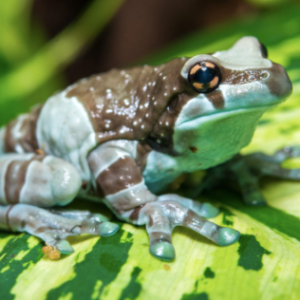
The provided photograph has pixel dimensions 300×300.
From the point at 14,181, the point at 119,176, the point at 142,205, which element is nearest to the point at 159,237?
the point at 142,205

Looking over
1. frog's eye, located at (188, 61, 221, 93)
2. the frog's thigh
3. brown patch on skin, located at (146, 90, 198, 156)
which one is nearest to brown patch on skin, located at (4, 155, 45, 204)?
the frog's thigh

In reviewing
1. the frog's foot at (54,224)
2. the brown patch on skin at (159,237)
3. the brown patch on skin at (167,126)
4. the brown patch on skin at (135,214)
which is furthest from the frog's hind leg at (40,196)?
the brown patch on skin at (167,126)

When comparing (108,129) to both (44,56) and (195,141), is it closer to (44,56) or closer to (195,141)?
(195,141)

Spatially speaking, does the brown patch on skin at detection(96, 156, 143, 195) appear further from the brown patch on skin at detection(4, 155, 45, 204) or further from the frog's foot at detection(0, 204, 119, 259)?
the brown patch on skin at detection(4, 155, 45, 204)

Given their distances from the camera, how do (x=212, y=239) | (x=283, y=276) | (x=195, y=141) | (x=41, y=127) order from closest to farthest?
(x=283, y=276)
(x=212, y=239)
(x=195, y=141)
(x=41, y=127)

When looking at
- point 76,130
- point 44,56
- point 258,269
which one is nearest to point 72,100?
point 76,130

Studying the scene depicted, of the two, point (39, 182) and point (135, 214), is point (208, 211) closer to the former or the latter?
point (135, 214)
